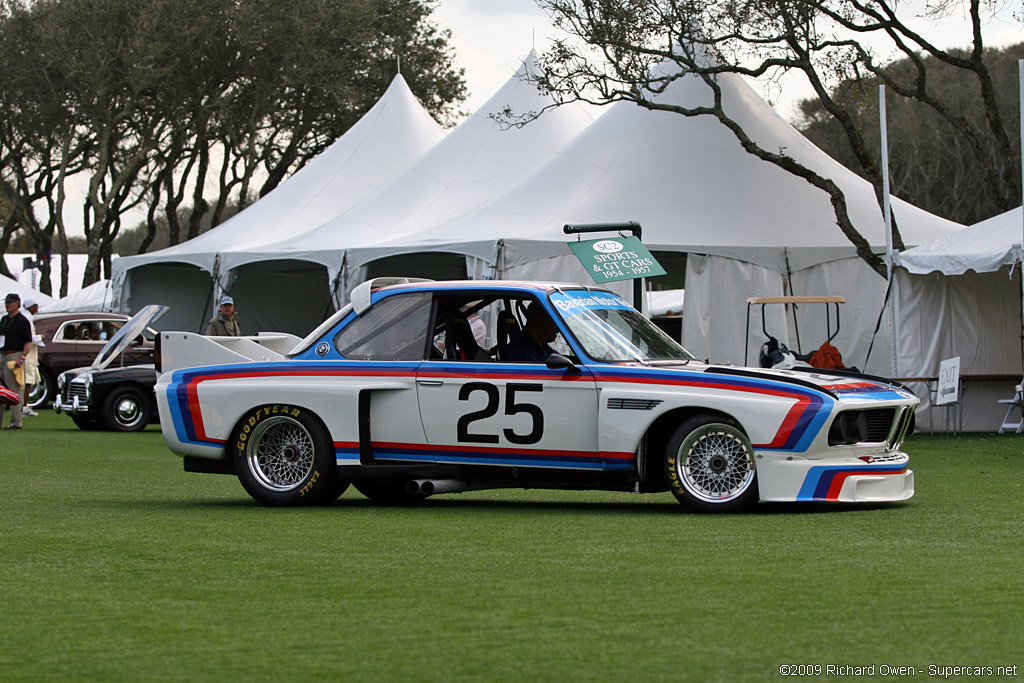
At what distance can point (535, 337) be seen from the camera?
9.65 meters

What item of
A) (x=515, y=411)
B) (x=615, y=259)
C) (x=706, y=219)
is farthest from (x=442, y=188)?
(x=515, y=411)

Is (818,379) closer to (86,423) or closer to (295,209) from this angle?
(86,423)

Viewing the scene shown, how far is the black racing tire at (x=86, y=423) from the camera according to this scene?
788 inches

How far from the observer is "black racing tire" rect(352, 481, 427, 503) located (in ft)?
34.0

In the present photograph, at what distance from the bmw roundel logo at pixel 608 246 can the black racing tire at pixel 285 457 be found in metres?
3.92

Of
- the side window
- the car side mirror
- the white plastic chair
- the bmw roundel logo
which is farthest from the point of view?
the white plastic chair

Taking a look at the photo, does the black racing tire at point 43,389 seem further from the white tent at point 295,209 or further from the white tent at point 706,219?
the white tent at point 706,219

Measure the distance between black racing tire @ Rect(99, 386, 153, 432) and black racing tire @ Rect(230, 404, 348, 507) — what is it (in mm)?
10500

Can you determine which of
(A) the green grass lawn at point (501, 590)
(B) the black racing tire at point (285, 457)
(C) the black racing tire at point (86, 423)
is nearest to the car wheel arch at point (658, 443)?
(A) the green grass lawn at point (501, 590)

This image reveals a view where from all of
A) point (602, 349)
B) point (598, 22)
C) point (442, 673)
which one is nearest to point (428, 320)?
point (602, 349)

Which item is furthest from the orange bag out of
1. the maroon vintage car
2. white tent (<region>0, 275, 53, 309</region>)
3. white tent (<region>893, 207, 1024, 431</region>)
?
white tent (<region>0, 275, 53, 309</region>)

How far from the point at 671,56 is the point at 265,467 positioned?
1358 cm

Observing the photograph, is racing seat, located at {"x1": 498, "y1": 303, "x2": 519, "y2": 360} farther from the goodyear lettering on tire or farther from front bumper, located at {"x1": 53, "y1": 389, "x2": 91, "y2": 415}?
front bumper, located at {"x1": 53, "y1": 389, "x2": 91, "y2": 415}

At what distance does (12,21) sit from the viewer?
40.0 m
